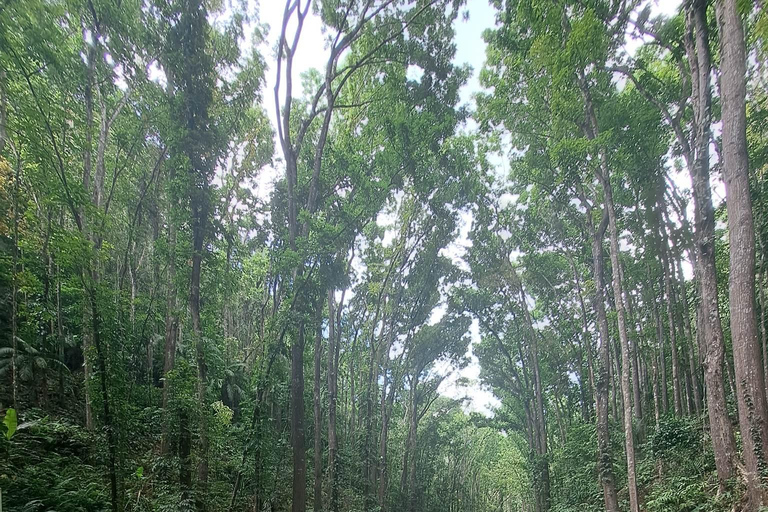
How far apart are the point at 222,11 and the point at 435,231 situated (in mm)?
9108

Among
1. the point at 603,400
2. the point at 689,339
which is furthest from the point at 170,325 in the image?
the point at 689,339

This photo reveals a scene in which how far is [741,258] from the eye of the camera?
5023 mm

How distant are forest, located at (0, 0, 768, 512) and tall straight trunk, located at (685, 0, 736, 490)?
1.4 inches

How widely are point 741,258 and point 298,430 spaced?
764 centimetres

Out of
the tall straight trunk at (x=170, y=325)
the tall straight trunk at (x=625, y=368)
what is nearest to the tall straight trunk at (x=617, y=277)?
the tall straight trunk at (x=625, y=368)

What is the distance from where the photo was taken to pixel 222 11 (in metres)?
9.14

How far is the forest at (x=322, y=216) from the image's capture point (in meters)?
5.33

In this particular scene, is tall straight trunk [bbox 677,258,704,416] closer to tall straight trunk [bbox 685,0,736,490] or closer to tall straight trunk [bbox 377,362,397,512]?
tall straight trunk [bbox 685,0,736,490]

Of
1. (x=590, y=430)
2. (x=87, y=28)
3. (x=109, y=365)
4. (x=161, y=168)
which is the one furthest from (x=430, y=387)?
(x=87, y=28)

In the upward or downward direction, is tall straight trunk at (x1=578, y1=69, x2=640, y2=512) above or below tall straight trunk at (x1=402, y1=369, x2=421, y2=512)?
above

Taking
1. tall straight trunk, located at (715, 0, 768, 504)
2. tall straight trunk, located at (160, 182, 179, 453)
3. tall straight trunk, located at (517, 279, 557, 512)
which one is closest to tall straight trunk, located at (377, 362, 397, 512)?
tall straight trunk, located at (517, 279, 557, 512)

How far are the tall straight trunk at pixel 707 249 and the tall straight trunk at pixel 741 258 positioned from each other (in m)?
0.75

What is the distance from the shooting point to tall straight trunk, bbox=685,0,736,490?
18.2ft

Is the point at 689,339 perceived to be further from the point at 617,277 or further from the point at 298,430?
the point at 298,430
